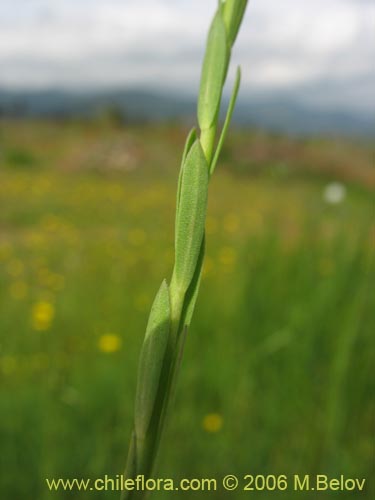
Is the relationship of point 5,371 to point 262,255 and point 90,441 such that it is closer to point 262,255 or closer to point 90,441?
point 90,441

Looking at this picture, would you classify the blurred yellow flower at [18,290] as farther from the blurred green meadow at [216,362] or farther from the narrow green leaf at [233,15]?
the narrow green leaf at [233,15]

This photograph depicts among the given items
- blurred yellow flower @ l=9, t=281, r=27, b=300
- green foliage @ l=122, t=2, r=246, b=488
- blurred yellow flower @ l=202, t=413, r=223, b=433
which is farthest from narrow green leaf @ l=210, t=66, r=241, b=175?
blurred yellow flower @ l=9, t=281, r=27, b=300

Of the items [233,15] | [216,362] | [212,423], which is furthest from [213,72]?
[216,362]

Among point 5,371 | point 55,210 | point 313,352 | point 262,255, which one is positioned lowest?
point 55,210

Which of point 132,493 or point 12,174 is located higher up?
point 132,493

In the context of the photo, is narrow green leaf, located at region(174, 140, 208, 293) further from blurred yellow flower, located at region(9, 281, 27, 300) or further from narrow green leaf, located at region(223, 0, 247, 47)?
blurred yellow flower, located at region(9, 281, 27, 300)

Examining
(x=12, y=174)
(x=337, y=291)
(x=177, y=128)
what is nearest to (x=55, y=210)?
(x=12, y=174)
